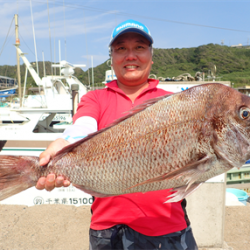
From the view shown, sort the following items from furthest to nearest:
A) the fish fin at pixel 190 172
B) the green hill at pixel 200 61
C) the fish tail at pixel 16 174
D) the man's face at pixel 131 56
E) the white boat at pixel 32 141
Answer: the green hill at pixel 200 61, the white boat at pixel 32 141, the man's face at pixel 131 56, the fish tail at pixel 16 174, the fish fin at pixel 190 172

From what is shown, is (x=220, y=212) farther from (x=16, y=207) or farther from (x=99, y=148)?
(x=16, y=207)

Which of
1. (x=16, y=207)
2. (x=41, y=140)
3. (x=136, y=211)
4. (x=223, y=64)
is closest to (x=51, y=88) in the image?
(x=41, y=140)

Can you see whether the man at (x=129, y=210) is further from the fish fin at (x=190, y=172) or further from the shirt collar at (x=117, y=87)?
the fish fin at (x=190, y=172)

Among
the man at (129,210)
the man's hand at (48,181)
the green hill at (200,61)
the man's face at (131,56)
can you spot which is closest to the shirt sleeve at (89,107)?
the man at (129,210)

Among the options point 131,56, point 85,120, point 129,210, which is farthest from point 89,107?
point 129,210

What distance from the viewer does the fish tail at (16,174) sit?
149 cm

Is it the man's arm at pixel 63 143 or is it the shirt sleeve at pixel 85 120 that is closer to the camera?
the man's arm at pixel 63 143

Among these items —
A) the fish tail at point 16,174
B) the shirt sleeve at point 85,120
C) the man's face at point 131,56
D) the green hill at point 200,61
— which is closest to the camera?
the fish tail at point 16,174

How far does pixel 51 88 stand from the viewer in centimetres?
1140

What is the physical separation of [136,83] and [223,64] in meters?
82.7

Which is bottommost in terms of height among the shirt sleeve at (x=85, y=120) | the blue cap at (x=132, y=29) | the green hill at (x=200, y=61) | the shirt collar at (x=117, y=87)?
the shirt sleeve at (x=85, y=120)

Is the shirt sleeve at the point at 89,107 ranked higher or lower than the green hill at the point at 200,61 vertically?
lower

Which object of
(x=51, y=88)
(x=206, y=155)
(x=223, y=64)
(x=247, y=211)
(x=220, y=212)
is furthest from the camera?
(x=223, y=64)

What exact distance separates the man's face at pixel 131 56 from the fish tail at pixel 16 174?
103 centimetres
